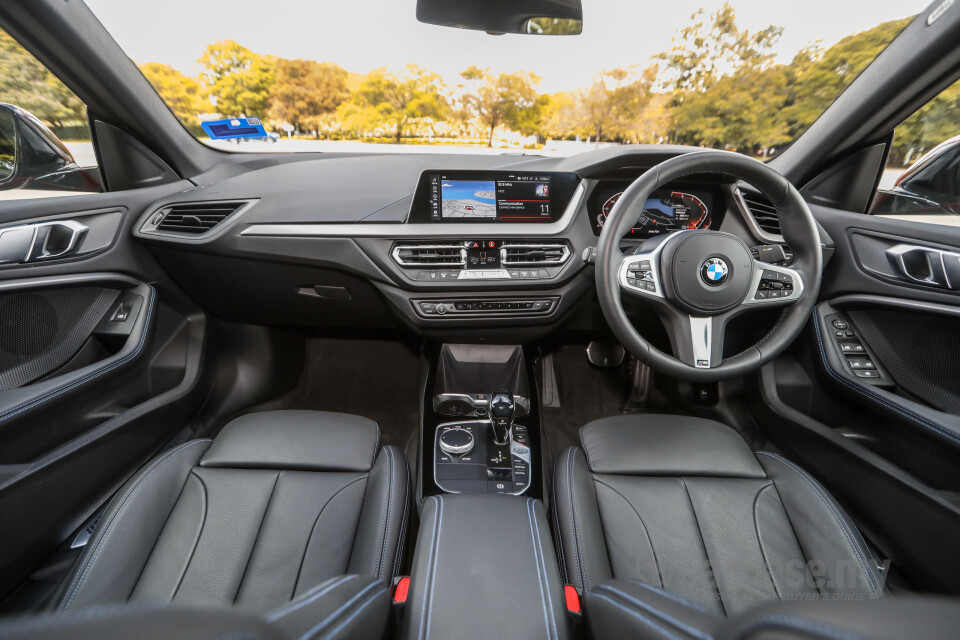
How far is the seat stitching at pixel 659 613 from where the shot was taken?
0.51 m

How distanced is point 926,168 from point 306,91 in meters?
2.28

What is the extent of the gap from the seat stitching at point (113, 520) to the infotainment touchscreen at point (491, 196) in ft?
3.53

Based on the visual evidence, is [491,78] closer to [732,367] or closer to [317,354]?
[732,367]

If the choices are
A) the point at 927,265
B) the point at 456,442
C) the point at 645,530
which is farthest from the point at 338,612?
the point at 927,265

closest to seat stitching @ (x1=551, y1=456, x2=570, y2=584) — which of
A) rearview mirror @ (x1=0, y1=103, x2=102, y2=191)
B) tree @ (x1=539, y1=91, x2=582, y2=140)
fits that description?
tree @ (x1=539, y1=91, x2=582, y2=140)

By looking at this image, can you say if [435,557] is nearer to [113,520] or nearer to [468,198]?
[113,520]

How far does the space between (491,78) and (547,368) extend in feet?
4.65

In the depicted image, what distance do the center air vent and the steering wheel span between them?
36 centimetres

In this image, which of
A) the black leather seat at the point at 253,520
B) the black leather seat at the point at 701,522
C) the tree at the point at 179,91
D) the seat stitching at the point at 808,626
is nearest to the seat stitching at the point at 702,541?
the black leather seat at the point at 701,522

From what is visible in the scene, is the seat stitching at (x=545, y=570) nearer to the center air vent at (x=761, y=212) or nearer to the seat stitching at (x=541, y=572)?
the seat stitching at (x=541, y=572)

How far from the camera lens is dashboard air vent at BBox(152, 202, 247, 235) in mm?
1832

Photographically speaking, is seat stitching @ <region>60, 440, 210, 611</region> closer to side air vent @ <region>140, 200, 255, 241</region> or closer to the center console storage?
the center console storage

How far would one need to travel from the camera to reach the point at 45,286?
1.51 metres

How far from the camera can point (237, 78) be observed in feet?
6.51
